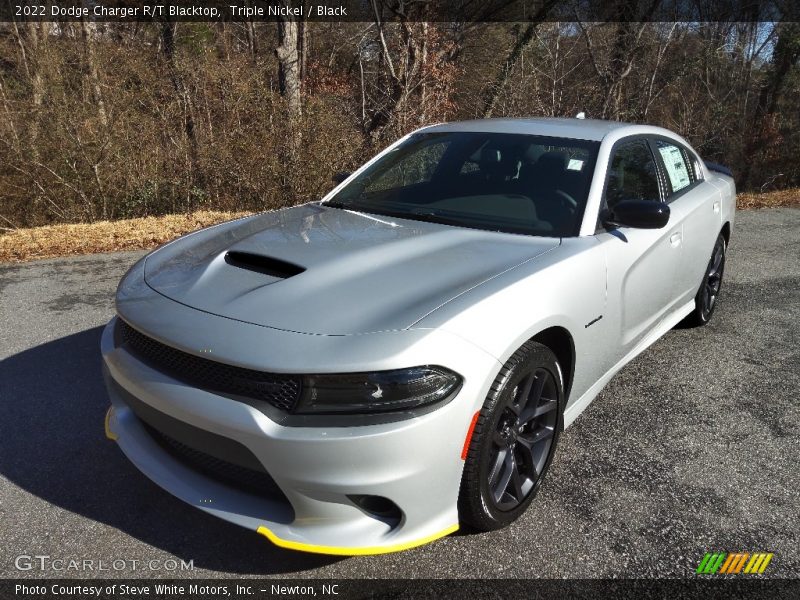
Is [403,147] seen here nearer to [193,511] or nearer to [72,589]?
[193,511]

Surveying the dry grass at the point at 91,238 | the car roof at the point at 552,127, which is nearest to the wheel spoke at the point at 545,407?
the car roof at the point at 552,127

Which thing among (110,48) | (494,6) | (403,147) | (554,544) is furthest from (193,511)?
(494,6)

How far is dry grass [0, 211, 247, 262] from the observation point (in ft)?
23.4

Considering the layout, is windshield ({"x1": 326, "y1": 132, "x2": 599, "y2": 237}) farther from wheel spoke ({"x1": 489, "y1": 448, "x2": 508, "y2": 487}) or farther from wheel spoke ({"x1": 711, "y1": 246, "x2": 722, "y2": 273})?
wheel spoke ({"x1": 711, "y1": 246, "x2": 722, "y2": 273})

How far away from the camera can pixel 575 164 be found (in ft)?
11.0

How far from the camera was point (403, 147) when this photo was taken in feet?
13.5

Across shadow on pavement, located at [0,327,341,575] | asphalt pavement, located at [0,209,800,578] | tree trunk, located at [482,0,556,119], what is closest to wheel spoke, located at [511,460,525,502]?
asphalt pavement, located at [0,209,800,578]

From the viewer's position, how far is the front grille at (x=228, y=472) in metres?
2.15

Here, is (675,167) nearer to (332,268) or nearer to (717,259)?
(717,259)

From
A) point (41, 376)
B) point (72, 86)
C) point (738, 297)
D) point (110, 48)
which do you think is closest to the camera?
point (41, 376)

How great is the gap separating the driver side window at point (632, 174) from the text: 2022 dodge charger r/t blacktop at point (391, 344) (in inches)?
1.1

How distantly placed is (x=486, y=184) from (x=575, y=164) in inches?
18.8

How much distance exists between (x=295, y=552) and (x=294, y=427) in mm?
701

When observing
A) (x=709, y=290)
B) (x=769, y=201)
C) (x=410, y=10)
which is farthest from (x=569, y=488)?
(x=410, y=10)
